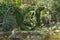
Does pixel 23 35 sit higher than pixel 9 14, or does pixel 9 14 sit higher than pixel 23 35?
pixel 9 14

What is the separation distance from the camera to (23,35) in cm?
678

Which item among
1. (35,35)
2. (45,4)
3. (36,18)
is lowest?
(35,35)

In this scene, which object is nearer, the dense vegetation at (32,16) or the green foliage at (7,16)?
the dense vegetation at (32,16)

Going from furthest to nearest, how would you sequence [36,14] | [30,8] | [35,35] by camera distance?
1. [30,8]
2. [36,14]
3. [35,35]

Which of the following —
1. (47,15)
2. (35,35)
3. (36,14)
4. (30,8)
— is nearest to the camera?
(35,35)

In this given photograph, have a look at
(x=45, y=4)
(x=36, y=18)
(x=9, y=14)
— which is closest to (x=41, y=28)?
(x=36, y=18)

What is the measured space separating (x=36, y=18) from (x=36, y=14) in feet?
0.51

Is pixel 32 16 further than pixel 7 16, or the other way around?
pixel 32 16

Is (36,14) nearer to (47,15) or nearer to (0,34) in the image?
(47,15)

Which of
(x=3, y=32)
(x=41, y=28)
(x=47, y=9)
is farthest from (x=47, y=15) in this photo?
(x=3, y=32)

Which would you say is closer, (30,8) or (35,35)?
(35,35)

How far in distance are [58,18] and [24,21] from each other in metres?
1.30

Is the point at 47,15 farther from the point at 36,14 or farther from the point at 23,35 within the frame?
the point at 23,35

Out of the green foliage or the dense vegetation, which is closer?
the dense vegetation
